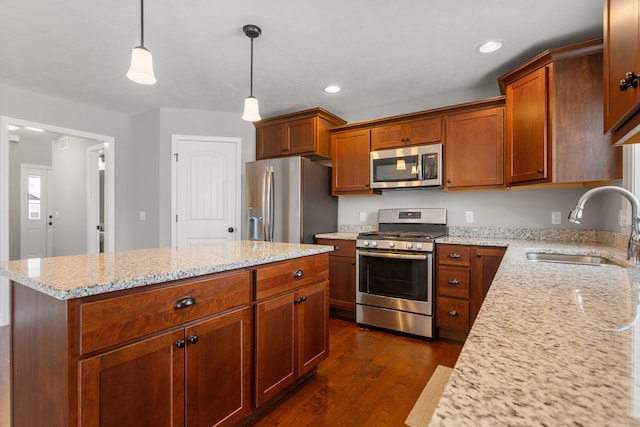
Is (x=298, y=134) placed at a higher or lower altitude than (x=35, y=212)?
higher

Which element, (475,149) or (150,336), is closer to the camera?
(150,336)

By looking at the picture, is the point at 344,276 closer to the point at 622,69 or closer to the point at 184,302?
the point at 184,302

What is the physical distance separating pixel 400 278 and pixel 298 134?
1.96m

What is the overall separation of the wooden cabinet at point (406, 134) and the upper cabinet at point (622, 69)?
2.04 m

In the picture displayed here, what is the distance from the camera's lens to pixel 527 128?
8.21 feet

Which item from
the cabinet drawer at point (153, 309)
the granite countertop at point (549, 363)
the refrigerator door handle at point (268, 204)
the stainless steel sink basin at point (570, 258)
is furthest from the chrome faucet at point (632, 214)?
the refrigerator door handle at point (268, 204)

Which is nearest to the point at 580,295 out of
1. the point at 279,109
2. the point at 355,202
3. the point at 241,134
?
the point at 355,202

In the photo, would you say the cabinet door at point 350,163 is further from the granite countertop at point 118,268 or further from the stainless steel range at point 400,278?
the granite countertop at point 118,268

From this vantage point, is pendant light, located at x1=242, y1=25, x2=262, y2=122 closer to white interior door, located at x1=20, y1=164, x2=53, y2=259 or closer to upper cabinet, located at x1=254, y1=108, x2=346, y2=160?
upper cabinet, located at x1=254, y1=108, x2=346, y2=160

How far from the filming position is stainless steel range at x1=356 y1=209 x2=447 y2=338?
9.43 feet

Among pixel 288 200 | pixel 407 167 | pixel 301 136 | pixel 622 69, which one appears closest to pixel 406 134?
pixel 407 167

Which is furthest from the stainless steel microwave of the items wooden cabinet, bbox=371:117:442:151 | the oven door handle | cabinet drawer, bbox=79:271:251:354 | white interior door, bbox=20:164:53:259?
white interior door, bbox=20:164:53:259

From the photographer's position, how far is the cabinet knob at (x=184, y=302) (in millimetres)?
1298

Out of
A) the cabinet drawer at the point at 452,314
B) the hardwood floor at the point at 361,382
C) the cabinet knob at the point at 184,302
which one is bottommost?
the hardwood floor at the point at 361,382
